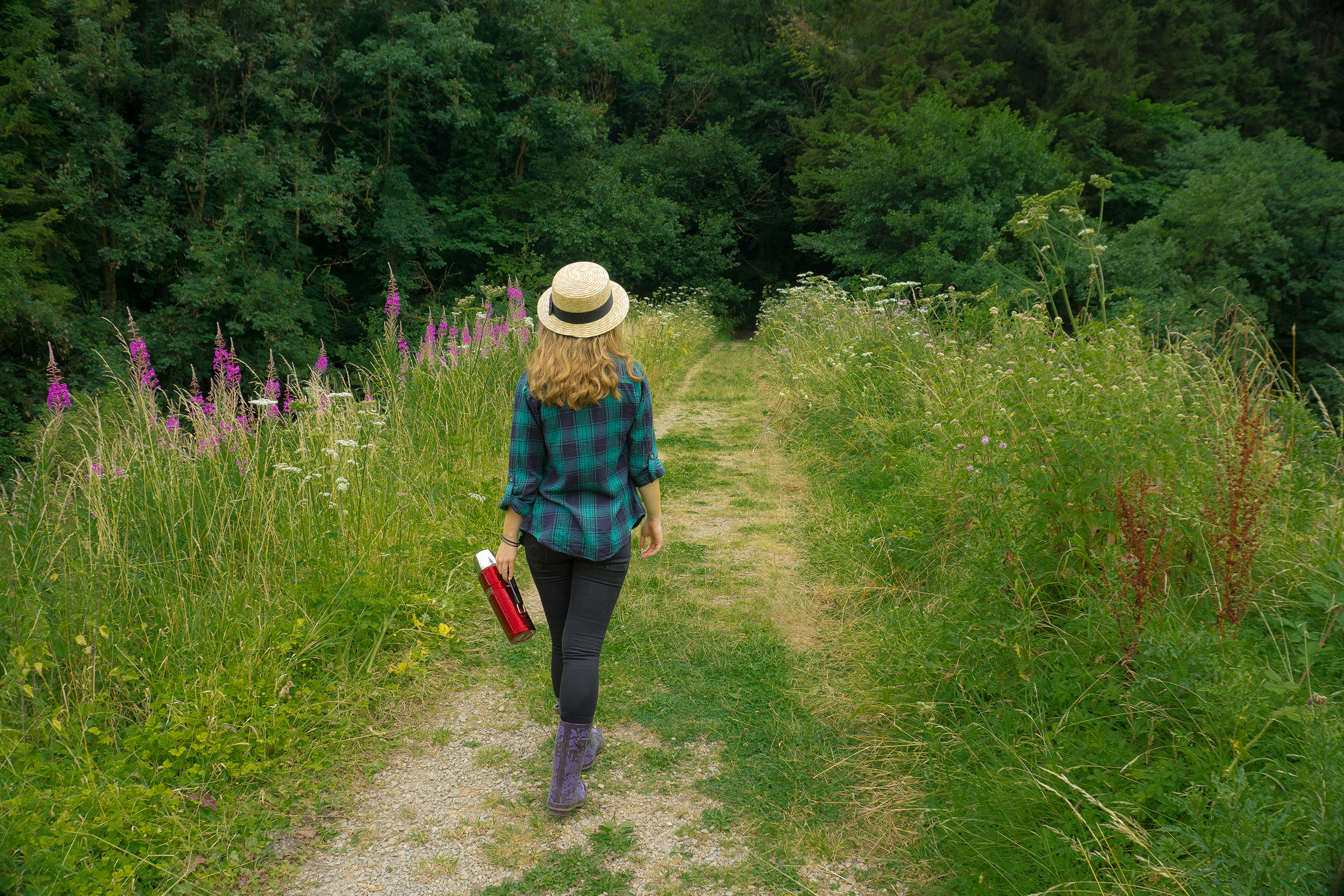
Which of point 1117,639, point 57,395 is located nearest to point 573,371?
point 1117,639

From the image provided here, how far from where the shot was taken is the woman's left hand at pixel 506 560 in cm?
296

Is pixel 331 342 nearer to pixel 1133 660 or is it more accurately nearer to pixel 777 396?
pixel 777 396

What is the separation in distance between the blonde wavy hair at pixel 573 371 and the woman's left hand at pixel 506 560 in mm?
568

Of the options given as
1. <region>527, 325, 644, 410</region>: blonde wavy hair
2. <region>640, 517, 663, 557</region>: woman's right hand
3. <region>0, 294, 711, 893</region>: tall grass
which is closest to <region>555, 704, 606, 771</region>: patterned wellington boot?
<region>640, 517, 663, 557</region>: woman's right hand

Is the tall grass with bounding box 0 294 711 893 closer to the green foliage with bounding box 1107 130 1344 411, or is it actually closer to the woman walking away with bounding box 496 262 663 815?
the woman walking away with bounding box 496 262 663 815

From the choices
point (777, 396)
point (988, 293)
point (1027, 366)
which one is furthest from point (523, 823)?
point (777, 396)

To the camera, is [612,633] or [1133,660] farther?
[612,633]

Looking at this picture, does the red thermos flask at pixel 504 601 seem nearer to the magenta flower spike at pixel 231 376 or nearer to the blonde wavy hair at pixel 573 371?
the blonde wavy hair at pixel 573 371

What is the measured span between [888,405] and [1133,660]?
4.48 metres

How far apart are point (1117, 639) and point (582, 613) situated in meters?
1.82

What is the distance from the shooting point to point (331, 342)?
761 inches

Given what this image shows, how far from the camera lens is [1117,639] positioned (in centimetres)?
267

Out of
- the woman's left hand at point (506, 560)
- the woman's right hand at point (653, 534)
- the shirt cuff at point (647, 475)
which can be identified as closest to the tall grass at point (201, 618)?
the woman's left hand at point (506, 560)

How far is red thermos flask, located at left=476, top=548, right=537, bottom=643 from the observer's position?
9.58ft
